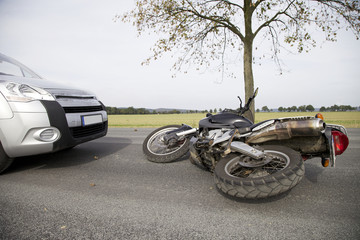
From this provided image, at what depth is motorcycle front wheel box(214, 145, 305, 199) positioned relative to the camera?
1.68m

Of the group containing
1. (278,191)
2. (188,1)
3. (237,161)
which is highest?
(188,1)

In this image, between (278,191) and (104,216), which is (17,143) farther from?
(278,191)

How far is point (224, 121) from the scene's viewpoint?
9.01 feet

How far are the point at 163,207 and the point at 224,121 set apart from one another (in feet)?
4.47

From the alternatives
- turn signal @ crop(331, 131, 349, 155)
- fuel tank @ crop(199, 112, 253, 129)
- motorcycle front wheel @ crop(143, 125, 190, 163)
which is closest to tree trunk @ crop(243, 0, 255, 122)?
motorcycle front wheel @ crop(143, 125, 190, 163)

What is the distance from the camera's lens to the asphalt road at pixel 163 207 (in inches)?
58.6

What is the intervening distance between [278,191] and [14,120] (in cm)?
304

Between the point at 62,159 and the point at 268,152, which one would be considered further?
the point at 62,159

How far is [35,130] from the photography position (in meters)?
2.69

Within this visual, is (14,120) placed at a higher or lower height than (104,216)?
higher

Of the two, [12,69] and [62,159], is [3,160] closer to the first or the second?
[62,159]

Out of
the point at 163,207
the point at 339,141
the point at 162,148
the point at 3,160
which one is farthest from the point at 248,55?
the point at 3,160

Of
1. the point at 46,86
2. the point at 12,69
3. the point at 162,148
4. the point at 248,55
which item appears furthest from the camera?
the point at 248,55

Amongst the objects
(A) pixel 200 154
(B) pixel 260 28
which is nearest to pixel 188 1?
(B) pixel 260 28
